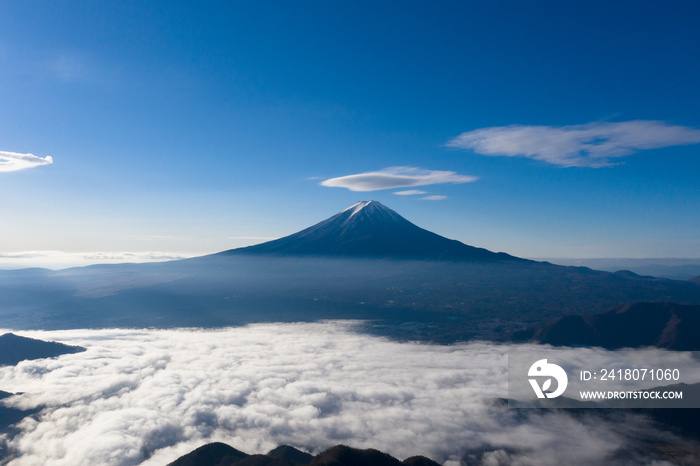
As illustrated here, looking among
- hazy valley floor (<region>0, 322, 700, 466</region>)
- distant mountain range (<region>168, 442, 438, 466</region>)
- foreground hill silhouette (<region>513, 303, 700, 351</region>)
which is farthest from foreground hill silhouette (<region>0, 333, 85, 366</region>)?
foreground hill silhouette (<region>513, 303, 700, 351</region>)

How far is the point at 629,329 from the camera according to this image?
132500 millimetres

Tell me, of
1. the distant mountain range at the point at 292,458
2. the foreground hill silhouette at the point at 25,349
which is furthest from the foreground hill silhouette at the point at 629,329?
the foreground hill silhouette at the point at 25,349

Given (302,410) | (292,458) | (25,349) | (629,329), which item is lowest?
(302,410)

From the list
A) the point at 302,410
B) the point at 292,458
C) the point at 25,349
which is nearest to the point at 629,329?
the point at 302,410

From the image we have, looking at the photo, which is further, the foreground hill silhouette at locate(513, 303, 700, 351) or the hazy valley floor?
the foreground hill silhouette at locate(513, 303, 700, 351)

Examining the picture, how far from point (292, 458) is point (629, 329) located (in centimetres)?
13066

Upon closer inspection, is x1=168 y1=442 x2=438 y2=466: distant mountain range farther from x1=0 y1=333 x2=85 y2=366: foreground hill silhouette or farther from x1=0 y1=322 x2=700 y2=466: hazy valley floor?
x1=0 y1=333 x2=85 y2=366: foreground hill silhouette

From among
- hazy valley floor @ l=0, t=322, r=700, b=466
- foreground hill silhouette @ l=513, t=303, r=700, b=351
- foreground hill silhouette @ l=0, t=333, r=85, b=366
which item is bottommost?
hazy valley floor @ l=0, t=322, r=700, b=466

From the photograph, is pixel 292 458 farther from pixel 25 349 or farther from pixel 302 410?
pixel 25 349

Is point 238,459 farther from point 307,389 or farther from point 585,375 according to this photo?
point 585,375

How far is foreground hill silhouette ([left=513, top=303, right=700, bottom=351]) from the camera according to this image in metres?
124

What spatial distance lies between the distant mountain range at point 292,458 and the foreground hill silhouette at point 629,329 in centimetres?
10058

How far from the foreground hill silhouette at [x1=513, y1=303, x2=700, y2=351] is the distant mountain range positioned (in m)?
101

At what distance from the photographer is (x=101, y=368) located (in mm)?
113688
